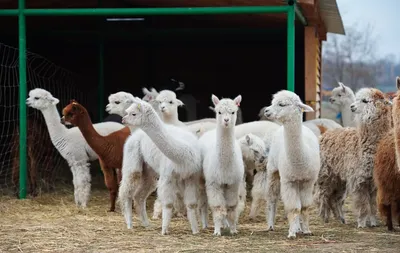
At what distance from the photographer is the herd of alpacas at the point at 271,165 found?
716 centimetres

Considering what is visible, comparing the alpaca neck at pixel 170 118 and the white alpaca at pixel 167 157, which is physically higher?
the alpaca neck at pixel 170 118

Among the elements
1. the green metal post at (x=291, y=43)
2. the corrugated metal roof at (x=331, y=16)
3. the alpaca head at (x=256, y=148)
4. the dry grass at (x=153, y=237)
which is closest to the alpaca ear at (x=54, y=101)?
the dry grass at (x=153, y=237)

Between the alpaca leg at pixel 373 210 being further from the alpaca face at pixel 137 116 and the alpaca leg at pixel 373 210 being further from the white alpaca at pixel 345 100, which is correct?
the white alpaca at pixel 345 100

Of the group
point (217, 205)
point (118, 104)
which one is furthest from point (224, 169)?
point (118, 104)

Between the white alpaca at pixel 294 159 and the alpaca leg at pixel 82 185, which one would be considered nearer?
the white alpaca at pixel 294 159

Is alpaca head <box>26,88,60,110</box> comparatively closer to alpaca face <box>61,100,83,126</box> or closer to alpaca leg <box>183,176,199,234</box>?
alpaca face <box>61,100,83,126</box>

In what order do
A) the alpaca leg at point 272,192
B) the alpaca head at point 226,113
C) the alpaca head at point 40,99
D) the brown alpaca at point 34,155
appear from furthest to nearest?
1. the brown alpaca at point 34,155
2. the alpaca head at point 40,99
3. the alpaca leg at point 272,192
4. the alpaca head at point 226,113

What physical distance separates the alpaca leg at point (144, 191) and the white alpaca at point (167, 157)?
0.48 feet

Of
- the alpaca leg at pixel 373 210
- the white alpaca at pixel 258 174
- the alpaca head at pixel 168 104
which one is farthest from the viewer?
the alpaca head at pixel 168 104

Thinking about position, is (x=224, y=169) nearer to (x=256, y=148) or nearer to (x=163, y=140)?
(x=163, y=140)

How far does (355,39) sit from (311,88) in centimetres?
2932

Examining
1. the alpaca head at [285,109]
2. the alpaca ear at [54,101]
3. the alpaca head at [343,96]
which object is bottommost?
the alpaca head at [285,109]

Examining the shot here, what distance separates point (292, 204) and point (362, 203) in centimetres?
109

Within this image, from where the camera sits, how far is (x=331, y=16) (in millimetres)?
13039
